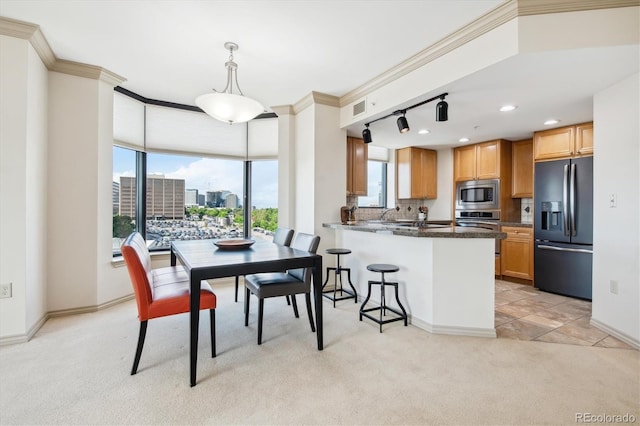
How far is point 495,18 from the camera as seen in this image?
2.30 metres

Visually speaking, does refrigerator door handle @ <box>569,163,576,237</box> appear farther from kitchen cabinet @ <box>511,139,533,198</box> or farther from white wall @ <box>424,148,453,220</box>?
white wall @ <box>424,148,453,220</box>

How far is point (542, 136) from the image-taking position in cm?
420

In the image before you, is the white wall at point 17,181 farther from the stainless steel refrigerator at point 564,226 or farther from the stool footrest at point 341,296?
the stainless steel refrigerator at point 564,226

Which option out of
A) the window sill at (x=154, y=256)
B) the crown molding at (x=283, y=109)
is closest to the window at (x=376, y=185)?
the crown molding at (x=283, y=109)

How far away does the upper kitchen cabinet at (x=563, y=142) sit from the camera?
3760mm

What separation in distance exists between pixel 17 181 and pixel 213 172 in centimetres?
239

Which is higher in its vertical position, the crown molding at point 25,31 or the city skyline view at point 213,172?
the crown molding at point 25,31

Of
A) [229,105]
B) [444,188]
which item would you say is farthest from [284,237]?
[444,188]

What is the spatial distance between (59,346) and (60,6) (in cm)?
268

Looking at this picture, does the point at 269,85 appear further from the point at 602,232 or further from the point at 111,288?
the point at 602,232

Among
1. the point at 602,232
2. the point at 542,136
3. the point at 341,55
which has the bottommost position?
the point at 602,232

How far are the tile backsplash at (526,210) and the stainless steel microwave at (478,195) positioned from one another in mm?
561

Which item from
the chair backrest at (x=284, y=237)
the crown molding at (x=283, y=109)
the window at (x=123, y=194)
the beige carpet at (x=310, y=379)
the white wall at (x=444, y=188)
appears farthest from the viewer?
the white wall at (x=444, y=188)

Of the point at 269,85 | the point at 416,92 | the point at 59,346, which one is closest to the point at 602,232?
the point at 416,92
